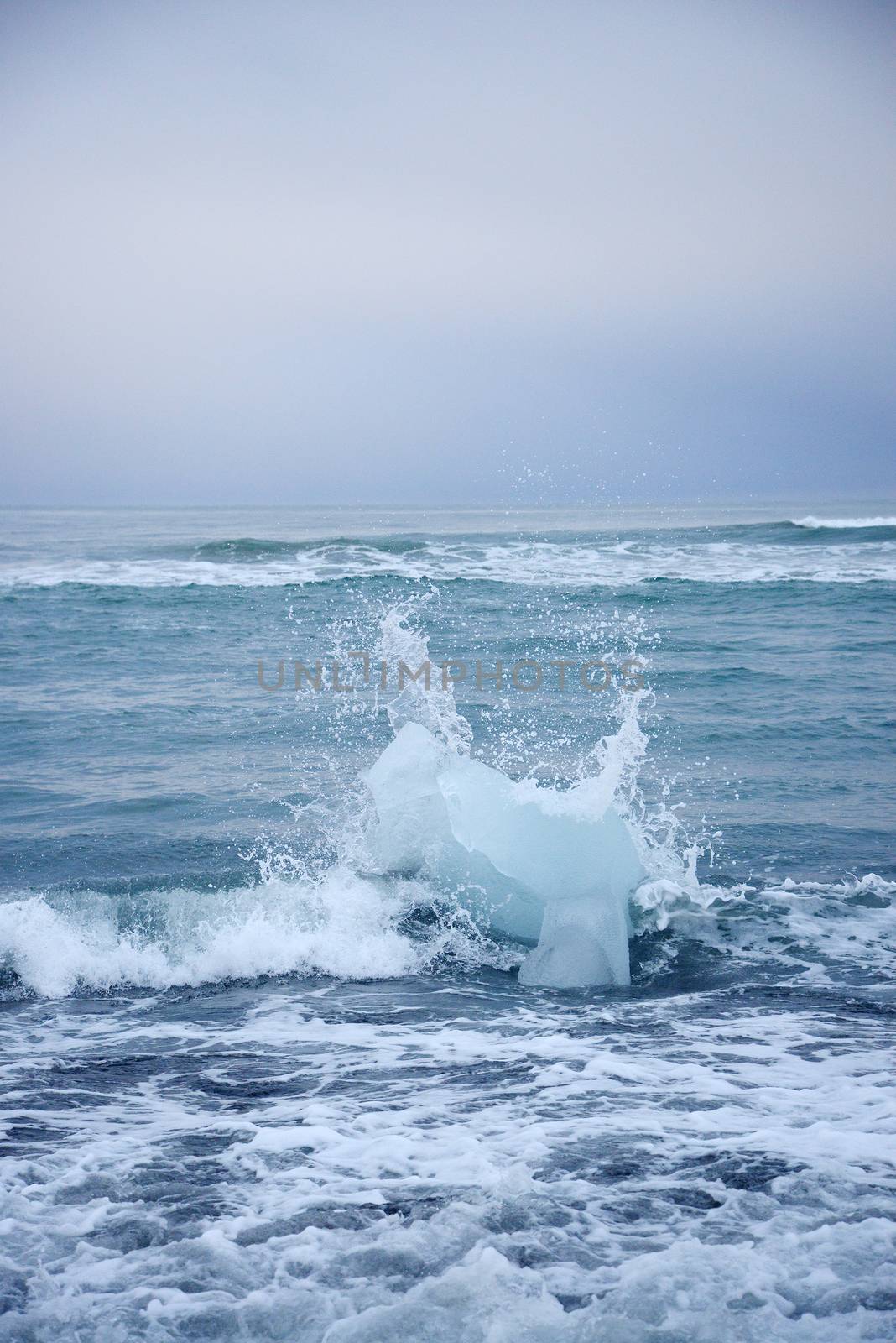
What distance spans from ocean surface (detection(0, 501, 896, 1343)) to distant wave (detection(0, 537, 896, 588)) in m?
11.3

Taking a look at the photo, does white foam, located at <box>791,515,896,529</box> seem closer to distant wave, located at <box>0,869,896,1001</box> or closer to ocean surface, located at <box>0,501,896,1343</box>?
ocean surface, located at <box>0,501,896,1343</box>

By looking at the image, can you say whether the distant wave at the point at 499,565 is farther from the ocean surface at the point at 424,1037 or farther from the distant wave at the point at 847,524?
the ocean surface at the point at 424,1037

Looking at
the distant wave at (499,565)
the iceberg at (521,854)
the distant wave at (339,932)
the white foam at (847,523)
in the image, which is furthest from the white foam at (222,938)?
the white foam at (847,523)

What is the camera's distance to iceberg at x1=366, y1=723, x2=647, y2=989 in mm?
5312

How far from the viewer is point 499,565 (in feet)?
87.1

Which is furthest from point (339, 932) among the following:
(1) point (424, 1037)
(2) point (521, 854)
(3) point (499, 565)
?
(3) point (499, 565)

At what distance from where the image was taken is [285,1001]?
5020 millimetres

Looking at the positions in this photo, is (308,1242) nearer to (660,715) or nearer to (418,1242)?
(418,1242)

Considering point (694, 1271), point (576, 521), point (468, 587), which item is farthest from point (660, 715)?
point (576, 521)

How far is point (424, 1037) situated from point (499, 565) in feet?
74.1

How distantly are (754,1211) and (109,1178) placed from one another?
2.10 metres

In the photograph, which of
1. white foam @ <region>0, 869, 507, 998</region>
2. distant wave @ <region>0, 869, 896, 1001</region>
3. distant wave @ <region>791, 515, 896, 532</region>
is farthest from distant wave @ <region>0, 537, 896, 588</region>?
white foam @ <region>0, 869, 507, 998</region>

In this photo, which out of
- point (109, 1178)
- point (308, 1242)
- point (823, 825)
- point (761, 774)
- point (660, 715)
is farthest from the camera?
point (660, 715)

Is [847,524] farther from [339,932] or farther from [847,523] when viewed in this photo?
[339,932]
